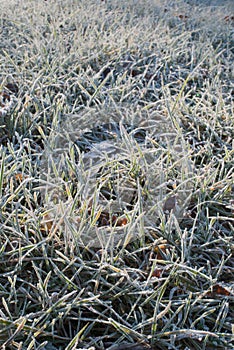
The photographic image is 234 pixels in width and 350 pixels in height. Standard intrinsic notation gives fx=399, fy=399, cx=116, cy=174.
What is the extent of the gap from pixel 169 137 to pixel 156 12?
9.30ft

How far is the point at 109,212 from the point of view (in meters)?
1.62

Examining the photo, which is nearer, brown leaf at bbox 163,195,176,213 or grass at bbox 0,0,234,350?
grass at bbox 0,0,234,350

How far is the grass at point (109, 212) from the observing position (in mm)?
1327

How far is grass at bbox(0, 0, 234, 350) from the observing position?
133 cm

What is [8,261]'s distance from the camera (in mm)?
1431

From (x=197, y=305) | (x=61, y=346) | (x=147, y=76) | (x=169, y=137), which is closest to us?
(x=61, y=346)

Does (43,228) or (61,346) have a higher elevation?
(43,228)

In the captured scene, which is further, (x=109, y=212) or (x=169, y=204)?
(x=169, y=204)

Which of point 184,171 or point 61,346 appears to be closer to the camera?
point 61,346

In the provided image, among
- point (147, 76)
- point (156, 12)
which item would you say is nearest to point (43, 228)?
point (147, 76)

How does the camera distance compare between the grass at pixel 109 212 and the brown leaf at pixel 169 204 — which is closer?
the grass at pixel 109 212

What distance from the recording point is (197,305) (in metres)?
1.43

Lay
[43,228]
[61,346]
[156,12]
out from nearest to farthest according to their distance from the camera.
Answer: [61,346] < [43,228] < [156,12]

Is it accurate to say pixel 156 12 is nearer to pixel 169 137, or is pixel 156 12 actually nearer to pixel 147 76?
pixel 147 76
